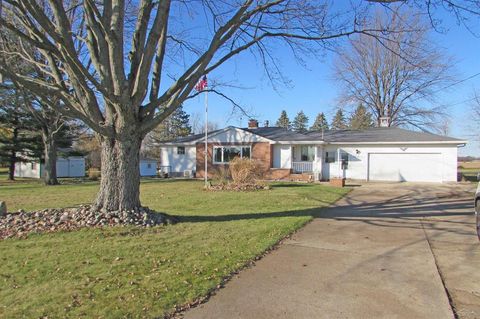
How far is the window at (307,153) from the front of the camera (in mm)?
27375

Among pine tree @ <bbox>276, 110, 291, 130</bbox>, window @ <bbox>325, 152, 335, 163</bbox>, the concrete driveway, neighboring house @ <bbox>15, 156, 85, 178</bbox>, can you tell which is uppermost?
pine tree @ <bbox>276, 110, 291, 130</bbox>

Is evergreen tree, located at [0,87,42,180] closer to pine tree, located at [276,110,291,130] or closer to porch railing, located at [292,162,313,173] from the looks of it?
porch railing, located at [292,162,313,173]

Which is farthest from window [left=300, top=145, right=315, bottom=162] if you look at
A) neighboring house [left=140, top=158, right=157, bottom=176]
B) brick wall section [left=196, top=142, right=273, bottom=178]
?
neighboring house [left=140, top=158, right=157, bottom=176]

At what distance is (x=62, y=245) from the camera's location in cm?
650

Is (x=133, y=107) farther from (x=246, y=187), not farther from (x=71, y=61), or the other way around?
(x=246, y=187)

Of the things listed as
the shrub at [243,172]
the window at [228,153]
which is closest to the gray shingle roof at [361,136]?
the window at [228,153]

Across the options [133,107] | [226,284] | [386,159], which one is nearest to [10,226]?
A: [133,107]

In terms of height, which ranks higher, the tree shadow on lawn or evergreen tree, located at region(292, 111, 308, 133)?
evergreen tree, located at region(292, 111, 308, 133)

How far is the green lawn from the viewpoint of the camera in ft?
12.8

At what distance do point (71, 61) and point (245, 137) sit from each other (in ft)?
70.0

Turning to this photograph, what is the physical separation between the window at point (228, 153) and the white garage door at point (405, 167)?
903 centimetres

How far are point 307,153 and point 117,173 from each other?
20.8 metres

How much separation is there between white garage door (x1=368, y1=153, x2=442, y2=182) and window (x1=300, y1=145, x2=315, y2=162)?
401 centimetres

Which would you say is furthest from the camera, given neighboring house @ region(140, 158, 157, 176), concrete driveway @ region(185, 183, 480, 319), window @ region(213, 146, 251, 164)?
neighboring house @ region(140, 158, 157, 176)
